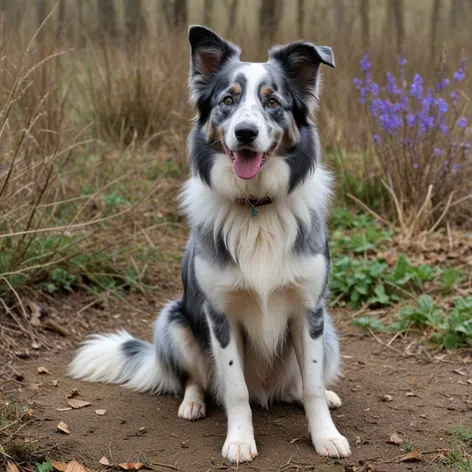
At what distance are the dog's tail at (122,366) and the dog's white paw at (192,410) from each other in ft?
0.85

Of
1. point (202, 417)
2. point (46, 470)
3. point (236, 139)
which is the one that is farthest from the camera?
point (202, 417)

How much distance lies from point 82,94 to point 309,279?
204 inches

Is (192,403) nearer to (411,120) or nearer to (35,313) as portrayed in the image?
(35,313)

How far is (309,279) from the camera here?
3119mm

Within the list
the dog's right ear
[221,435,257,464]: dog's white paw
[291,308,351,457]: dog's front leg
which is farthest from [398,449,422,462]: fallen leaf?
the dog's right ear

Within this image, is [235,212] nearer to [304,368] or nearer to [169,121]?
[304,368]

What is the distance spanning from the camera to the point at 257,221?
3.21m

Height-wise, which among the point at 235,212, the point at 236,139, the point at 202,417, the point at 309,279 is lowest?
the point at 202,417

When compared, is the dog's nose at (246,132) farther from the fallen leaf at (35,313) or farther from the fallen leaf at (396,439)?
the fallen leaf at (35,313)

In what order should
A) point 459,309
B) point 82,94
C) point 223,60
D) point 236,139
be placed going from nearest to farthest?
point 236,139
point 223,60
point 459,309
point 82,94

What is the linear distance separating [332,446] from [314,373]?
0.34 meters

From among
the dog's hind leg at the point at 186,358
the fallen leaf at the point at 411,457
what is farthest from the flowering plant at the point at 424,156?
the fallen leaf at the point at 411,457

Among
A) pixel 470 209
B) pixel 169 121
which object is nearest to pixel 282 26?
pixel 169 121

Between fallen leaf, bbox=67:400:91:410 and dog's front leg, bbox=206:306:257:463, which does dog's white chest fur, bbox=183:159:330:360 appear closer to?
dog's front leg, bbox=206:306:257:463
